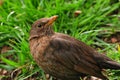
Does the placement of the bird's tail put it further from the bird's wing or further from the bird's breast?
the bird's breast

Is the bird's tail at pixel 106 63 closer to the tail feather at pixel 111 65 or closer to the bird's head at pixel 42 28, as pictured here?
the tail feather at pixel 111 65

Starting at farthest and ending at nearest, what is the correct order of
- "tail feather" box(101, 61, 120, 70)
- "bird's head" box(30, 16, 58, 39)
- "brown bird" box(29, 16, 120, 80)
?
1. "bird's head" box(30, 16, 58, 39)
2. "tail feather" box(101, 61, 120, 70)
3. "brown bird" box(29, 16, 120, 80)

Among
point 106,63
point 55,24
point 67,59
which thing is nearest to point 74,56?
point 67,59

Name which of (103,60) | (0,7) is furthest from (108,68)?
(0,7)

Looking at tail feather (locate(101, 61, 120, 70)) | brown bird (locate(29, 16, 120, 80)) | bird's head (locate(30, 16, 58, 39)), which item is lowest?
tail feather (locate(101, 61, 120, 70))

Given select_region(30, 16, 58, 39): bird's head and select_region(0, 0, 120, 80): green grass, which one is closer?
select_region(30, 16, 58, 39): bird's head

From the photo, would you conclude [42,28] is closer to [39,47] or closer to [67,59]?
[39,47]

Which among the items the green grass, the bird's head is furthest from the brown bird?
the green grass

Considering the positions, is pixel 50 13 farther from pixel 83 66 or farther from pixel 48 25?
pixel 83 66
